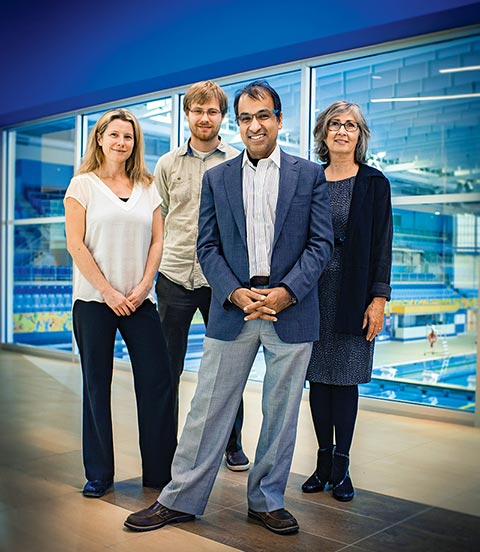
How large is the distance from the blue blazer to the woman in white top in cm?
48

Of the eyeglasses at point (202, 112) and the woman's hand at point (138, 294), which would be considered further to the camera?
the eyeglasses at point (202, 112)

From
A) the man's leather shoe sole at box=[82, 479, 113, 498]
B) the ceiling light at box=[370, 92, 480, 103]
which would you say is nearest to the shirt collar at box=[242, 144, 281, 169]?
the man's leather shoe sole at box=[82, 479, 113, 498]

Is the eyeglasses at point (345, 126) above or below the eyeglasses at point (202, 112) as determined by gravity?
below

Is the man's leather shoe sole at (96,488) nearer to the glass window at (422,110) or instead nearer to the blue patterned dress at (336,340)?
the blue patterned dress at (336,340)

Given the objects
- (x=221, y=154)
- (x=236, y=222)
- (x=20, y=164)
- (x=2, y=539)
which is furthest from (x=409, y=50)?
(x=20, y=164)

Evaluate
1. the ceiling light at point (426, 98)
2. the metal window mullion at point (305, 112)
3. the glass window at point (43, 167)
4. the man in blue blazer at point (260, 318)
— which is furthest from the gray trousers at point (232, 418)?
the glass window at point (43, 167)

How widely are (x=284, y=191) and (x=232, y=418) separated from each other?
84 centimetres

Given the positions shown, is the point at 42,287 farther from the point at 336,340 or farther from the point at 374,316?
the point at 374,316

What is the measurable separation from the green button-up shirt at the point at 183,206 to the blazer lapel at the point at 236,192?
80cm

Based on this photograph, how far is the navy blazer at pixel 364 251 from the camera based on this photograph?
9.69 ft

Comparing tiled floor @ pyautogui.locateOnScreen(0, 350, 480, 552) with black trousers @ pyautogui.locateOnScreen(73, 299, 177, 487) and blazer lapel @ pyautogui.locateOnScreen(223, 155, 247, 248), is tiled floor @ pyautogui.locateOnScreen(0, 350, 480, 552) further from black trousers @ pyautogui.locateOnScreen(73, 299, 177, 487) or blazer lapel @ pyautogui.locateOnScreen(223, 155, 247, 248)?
blazer lapel @ pyautogui.locateOnScreen(223, 155, 247, 248)

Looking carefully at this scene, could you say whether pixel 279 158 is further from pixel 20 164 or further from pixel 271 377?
pixel 20 164

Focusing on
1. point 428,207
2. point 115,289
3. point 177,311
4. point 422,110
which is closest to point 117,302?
point 115,289

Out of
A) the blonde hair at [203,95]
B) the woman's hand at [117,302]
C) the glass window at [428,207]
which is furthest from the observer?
the glass window at [428,207]
